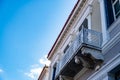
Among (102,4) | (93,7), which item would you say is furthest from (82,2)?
(102,4)

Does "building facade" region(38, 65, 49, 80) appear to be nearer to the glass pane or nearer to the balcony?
the balcony

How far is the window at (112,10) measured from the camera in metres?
8.52

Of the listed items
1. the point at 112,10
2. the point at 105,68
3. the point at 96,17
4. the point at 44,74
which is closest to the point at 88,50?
the point at 105,68

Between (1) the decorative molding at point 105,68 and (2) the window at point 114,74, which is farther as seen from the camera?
(2) the window at point 114,74

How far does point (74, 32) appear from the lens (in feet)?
41.9

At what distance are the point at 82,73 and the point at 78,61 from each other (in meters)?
0.98

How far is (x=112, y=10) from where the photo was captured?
8922mm

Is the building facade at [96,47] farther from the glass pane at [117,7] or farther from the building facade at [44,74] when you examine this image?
the building facade at [44,74]

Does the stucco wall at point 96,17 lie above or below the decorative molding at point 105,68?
above

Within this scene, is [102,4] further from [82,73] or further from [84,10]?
[82,73]

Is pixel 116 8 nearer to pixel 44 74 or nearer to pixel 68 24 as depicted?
pixel 68 24

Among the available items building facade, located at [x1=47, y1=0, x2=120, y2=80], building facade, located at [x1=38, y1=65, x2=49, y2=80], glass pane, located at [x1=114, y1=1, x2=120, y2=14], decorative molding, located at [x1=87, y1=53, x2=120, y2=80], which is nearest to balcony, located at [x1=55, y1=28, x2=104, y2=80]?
building facade, located at [x1=47, y1=0, x2=120, y2=80]

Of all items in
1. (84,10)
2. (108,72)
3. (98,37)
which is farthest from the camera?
(84,10)

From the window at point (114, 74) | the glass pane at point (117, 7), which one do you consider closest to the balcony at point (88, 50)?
the window at point (114, 74)
